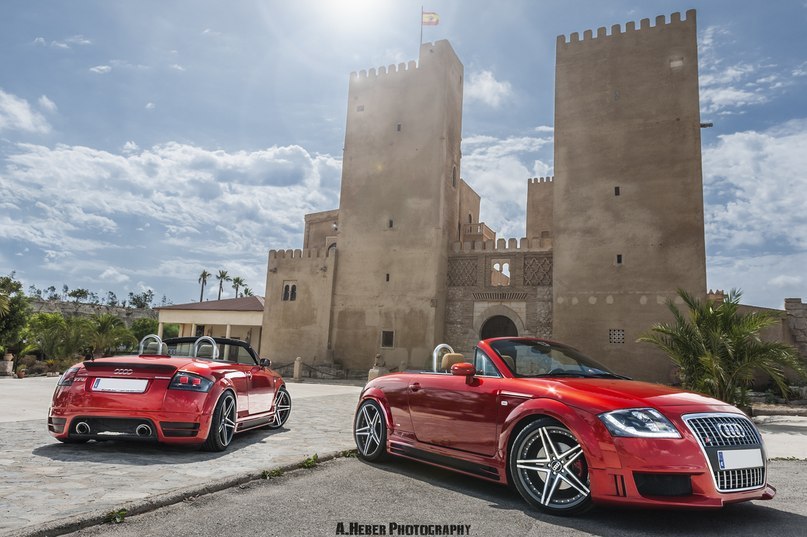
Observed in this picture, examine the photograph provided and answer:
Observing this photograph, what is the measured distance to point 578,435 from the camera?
387 cm

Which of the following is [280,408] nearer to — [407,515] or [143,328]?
[407,515]

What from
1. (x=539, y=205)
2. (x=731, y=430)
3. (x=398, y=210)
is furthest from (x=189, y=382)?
(x=539, y=205)

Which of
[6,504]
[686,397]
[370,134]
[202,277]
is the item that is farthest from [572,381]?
[202,277]

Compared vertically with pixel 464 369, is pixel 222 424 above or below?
below

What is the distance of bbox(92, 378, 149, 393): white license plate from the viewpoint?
18.5ft

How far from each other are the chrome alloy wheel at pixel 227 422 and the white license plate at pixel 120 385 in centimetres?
86

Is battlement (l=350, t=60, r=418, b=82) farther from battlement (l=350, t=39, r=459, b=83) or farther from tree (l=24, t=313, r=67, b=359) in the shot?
tree (l=24, t=313, r=67, b=359)

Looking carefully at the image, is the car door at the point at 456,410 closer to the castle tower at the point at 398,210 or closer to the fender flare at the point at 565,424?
the fender flare at the point at 565,424

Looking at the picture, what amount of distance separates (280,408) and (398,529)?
4977 millimetres

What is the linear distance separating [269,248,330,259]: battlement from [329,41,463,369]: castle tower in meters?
0.94

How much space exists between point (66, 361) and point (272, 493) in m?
26.6

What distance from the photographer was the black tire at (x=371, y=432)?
5926 millimetres

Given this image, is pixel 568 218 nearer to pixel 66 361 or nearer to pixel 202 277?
pixel 66 361

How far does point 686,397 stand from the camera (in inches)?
165
